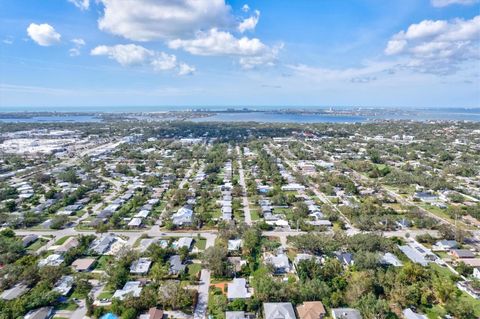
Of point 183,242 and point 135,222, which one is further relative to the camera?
point 135,222

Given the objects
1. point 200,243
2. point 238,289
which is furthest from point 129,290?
point 200,243

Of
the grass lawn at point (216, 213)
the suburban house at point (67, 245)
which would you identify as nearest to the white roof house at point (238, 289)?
the grass lawn at point (216, 213)

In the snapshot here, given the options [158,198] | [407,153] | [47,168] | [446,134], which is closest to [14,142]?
[47,168]

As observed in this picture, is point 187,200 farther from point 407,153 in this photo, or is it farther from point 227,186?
point 407,153

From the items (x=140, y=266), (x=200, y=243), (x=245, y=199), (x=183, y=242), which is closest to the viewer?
(x=140, y=266)

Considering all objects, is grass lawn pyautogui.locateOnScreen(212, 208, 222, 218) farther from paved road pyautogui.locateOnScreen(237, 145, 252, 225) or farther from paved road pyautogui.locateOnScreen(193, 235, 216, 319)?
paved road pyautogui.locateOnScreen(193, 235, 216, 319)

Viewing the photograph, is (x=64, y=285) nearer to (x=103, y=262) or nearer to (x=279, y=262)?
(x=103, y=262)

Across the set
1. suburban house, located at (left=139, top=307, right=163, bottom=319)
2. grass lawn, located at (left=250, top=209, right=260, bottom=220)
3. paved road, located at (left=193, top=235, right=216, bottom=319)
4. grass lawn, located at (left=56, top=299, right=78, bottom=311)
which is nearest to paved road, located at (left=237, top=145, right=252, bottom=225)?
grass lawn, located at (left=250, top=209, right=260, bottom=220)
